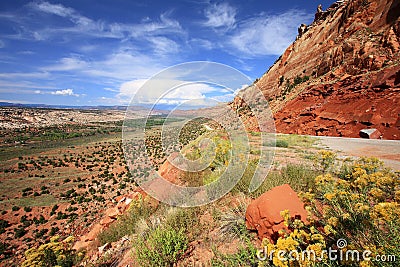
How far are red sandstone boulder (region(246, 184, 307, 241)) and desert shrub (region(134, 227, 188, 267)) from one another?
1.14 meters

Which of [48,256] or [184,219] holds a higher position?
[184,219]

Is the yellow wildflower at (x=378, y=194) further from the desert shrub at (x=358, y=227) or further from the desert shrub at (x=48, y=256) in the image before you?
the desert shrub at (x=48, y=256)

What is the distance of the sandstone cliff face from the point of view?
584 inches

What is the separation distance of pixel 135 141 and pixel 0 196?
32.5m

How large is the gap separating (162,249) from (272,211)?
1.82 meters

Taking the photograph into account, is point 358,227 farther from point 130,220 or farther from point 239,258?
point 130,220

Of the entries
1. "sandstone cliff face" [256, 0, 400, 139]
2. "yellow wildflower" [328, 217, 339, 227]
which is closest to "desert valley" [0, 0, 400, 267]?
"yellow wildflower" [328, 217, 339, 227]

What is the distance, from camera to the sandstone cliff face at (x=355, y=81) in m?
14.8

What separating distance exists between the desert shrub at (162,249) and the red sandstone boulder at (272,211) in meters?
1.14

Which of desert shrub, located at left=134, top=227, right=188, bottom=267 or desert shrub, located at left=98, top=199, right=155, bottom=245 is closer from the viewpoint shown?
Result: desert shrub, located at left=134, top=227, right=188, bottom=267

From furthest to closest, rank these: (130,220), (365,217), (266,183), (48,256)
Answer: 1. (130,220)
2. (266,183)
3. (48,256)
4. (365,217)

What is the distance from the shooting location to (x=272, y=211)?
275 cm

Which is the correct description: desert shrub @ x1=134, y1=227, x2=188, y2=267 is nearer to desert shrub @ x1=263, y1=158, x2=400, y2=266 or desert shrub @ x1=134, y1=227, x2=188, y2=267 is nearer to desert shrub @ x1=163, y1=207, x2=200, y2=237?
desert shrub @ x1=163, y1=207, x2=200, y2=237

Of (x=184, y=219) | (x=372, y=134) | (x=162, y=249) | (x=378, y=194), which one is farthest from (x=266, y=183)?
(x=372, y=134)
